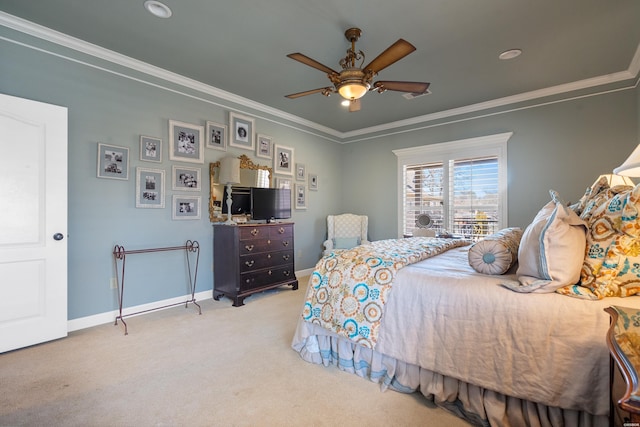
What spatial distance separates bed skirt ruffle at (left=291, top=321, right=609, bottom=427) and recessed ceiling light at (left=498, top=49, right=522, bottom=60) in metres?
3.07

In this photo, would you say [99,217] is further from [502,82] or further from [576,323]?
[502,82]

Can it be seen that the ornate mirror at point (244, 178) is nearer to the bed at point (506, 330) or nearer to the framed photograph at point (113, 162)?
the framed photograph at point (113, 162)

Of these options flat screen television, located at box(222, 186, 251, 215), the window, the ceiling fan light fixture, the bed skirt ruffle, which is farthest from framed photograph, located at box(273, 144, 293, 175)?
the bed skirt ruffle

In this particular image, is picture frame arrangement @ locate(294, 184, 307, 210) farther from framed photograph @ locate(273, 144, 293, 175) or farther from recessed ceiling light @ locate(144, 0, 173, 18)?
recessed ceiling light @ locate(144, 0, 173, 18)

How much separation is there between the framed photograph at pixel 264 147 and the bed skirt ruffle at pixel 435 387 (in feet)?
9.62

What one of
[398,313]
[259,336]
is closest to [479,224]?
[398,313]

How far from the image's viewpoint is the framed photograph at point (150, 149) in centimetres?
326

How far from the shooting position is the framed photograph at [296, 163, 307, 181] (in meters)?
5.08

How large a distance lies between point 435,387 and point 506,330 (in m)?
0.57

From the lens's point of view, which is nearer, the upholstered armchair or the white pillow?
the white pillow

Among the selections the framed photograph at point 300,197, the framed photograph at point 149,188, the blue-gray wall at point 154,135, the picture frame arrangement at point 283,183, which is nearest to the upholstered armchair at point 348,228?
the framed photograph at point 300,197

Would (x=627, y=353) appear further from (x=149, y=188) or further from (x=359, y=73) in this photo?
(x=149, y=188)

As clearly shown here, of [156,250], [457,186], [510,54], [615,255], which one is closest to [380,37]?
[510,54]

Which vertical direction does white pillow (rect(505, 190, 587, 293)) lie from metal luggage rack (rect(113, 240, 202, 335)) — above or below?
above
